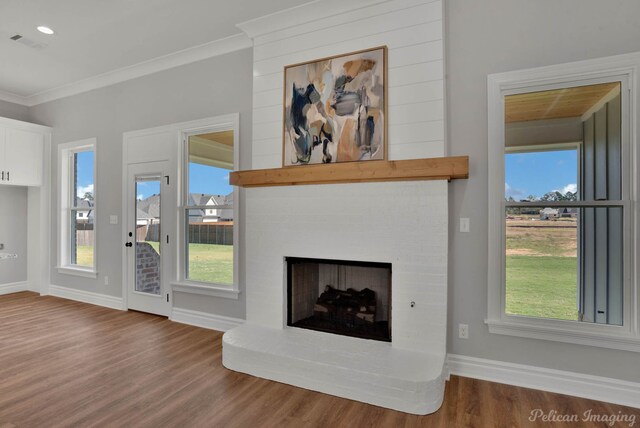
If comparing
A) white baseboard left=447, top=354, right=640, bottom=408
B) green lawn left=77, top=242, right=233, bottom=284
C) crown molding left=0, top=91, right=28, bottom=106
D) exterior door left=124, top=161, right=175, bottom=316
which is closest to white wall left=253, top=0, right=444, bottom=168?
white baseboard left=447, top=354, right=640, bottom=408

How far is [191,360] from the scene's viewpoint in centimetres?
303

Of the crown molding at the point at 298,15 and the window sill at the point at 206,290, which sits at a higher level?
the crown molding at the point at 298,15

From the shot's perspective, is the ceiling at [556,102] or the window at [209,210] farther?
the window at [209,210]

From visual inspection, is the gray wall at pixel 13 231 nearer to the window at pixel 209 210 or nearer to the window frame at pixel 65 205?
the window frame at pixel 65 205

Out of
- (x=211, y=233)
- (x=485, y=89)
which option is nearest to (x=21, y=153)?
(x=211, y=233)

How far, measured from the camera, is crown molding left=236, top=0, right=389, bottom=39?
2.98 m

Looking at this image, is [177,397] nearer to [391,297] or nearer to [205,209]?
[391,297]

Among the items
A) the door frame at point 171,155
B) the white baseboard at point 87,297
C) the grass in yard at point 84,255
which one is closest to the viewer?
the door frame at point 171,155

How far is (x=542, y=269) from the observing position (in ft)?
8.81

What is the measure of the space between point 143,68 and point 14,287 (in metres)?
4.21

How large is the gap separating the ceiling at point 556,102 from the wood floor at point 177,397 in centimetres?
209

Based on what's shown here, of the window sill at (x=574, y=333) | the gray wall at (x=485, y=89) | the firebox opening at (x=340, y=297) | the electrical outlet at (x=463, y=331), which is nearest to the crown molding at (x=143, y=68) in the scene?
the gray wall at (x=485, y=89)

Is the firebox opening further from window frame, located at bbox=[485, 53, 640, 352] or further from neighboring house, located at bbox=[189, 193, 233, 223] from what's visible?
neighboring house, located at bbox=[189, 193, 233, 223]

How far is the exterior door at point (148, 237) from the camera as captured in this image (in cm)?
423
